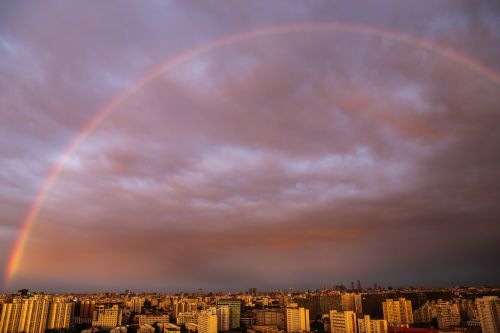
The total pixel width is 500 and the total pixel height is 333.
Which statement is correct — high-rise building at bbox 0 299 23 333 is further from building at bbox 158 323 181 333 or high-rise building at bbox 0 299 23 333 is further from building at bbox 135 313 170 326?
building at bbox 135 313 170 326

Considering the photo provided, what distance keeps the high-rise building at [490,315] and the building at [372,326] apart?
25.4 feet

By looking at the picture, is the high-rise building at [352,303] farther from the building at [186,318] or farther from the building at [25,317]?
the building at [25,317]

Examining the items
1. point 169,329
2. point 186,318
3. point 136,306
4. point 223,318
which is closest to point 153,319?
point 186,318

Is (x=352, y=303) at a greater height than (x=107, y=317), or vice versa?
(x=352, y=303)

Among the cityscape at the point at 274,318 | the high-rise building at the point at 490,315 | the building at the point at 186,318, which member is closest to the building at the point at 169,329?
the cityscape at the point at 274,318

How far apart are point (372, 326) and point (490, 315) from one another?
9.36m

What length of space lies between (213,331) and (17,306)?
2036 centimetres

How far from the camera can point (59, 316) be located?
4272 cm

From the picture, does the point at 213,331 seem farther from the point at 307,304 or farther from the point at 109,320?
the point at 307,304

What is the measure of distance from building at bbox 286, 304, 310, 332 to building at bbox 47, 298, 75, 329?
83.1 feet

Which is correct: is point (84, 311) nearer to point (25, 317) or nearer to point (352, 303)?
point (25, 317)

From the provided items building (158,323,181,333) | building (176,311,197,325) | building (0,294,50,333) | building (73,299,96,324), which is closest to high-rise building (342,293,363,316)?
building (176,311,197,325)

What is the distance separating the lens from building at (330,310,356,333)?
36.7 m

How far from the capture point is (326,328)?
43906 mm
